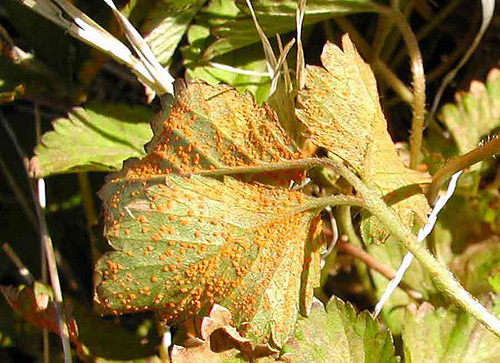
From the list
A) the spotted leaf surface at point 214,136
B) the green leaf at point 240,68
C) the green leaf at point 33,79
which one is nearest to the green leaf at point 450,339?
the spotted leaf surface at point 214,136

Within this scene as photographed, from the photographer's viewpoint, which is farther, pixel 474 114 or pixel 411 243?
pixel 474 114

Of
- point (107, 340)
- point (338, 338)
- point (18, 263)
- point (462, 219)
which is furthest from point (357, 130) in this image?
point (18, 263)

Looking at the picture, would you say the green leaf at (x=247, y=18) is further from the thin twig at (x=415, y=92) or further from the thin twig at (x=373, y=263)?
the thin twig at (x=373, y=263)

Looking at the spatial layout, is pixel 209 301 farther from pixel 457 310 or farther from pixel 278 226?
pixel 457 310

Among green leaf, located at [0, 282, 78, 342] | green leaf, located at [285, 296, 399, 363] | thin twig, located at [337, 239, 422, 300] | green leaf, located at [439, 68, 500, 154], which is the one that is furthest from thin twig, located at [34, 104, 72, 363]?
green leaf, located at [439, 68, 500, 154]

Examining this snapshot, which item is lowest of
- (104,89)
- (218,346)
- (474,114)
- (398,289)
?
(398,289)

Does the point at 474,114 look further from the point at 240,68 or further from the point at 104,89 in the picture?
the point at 104,89
